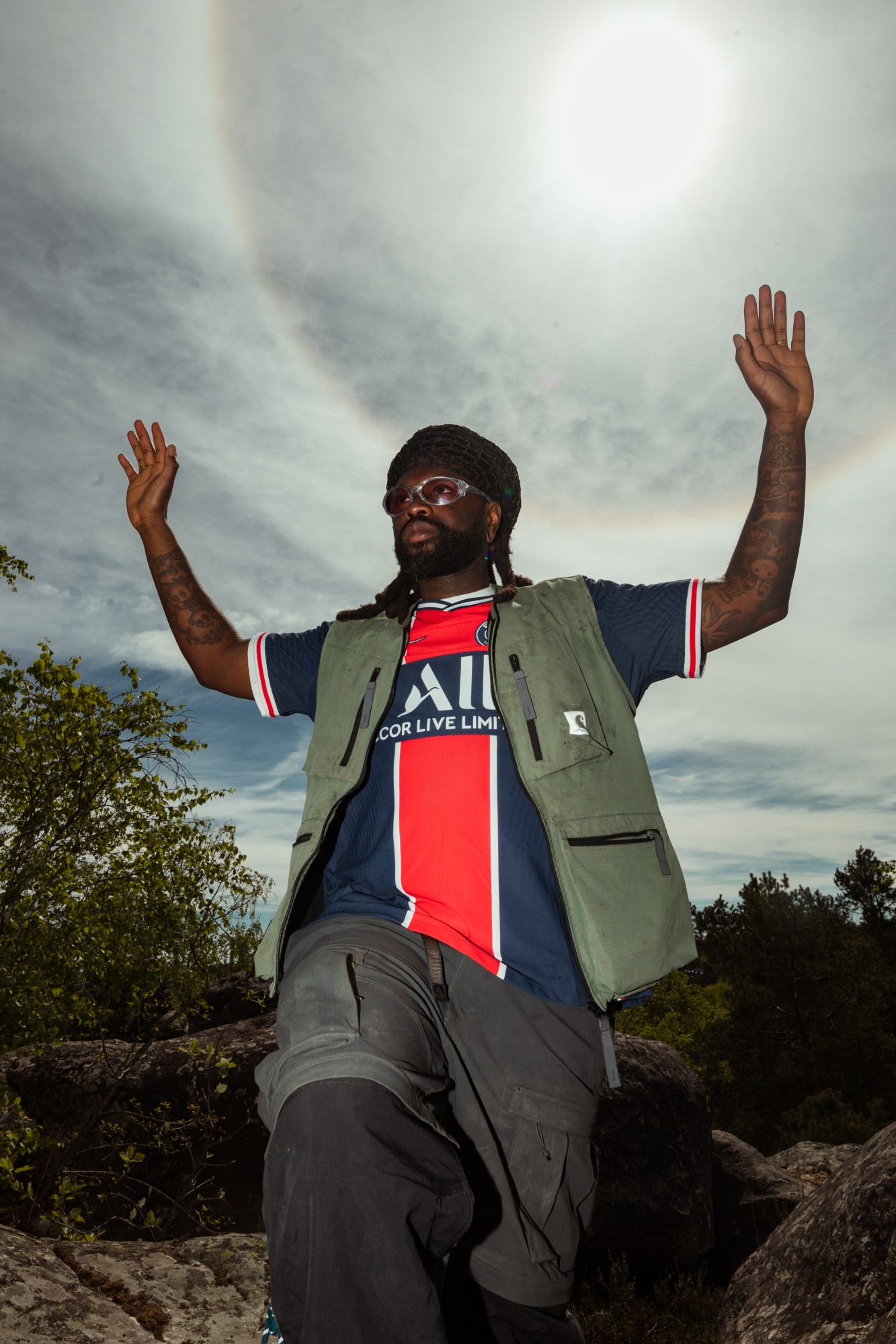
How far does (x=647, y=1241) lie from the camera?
36.7ft

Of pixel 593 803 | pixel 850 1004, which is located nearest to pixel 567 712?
pixel 593 803

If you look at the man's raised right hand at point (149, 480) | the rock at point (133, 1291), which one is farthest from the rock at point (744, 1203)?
the man's raised right hand at point (149, 480)

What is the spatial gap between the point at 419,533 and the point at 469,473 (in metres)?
0.49

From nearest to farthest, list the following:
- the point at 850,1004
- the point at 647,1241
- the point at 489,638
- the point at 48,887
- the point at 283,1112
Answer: the point at 283,1112 < the point at 489,638 < the point at 48,887 < the point at 647,1241 < the point at 850,1004

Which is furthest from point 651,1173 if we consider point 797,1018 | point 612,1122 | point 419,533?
point 797,1018

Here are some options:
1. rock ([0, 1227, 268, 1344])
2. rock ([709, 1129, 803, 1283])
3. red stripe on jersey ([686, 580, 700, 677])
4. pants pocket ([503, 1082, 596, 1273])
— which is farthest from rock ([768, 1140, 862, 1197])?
red stripe on jersey ([686, 580, 700, 677])

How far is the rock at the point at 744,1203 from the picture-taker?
12.9 meters

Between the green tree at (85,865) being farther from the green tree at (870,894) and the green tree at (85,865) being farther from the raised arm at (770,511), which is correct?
the green tree at (870,894)

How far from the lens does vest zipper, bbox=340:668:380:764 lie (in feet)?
10.0

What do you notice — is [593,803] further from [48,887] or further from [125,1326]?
[48,887]

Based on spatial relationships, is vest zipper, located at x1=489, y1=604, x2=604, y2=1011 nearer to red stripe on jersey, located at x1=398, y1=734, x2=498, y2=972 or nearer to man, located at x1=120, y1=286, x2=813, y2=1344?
man, located at x1=120, y1=286, x2=813, y2=1344

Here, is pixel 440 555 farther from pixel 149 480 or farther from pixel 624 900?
pixel 624 900

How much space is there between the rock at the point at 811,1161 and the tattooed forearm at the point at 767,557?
14.3 meters

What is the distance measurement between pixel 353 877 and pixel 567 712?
3.01ft
